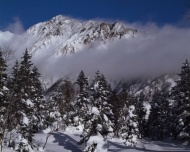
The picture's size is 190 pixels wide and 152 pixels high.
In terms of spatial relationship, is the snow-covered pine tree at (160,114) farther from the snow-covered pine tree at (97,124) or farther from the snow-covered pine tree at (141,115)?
the snow-covered pine tree at (97,124)

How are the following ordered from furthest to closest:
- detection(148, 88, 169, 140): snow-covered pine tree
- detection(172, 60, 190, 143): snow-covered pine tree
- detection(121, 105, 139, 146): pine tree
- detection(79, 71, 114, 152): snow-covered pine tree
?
detection(148, 88, 169, 140): snow-covered pine tree < detection(121, 105, 139, 146): pine tree < detection(172, 60, 190, 143): snow-covered pine tree < detection(79, 71, 114, 152): snow-covered pine tree

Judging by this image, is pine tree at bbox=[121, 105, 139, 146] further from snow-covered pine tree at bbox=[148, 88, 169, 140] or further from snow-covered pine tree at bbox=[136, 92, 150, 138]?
snow-covered pine tree at bbox=[136, 92, 150, 138]

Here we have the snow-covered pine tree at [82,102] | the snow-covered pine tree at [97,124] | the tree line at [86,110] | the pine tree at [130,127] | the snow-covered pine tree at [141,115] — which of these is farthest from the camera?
the snow-covered pine tree at [141,115]

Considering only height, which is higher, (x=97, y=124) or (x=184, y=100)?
(x=184, y=100)

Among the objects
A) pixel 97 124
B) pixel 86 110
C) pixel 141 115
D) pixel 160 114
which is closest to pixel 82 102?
pixel 86 110

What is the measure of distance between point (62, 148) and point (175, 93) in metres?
18.4

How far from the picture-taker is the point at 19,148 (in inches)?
1674

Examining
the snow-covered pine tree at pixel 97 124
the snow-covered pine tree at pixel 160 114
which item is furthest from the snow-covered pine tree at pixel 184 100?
the snow-covered pine tree at pixel 160 114

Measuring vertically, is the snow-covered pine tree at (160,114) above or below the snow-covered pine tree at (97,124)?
above

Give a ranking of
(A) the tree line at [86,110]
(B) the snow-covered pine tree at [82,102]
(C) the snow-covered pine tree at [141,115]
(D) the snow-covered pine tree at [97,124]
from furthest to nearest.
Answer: (C) the snow-covered pine tree at [141,115]
(B) the snow-covered pine tree at [82,102]
(D) the snow-covered pine tree at [97,124]
(A) the tree line at [86,110]

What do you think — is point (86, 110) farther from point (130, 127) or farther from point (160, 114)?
point (160, 114)

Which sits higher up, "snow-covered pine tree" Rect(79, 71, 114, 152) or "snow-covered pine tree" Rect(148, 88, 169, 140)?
"snow-covered pine tree" Rect(148, 88, 169, 140)

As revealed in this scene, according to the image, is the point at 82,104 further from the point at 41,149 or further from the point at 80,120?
the point at 41,149

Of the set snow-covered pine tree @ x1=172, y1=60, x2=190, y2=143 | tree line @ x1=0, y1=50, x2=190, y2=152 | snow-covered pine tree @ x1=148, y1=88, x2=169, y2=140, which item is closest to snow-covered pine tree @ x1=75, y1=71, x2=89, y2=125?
tree line @ x1=0, y1=50, x2=190, y2=152
